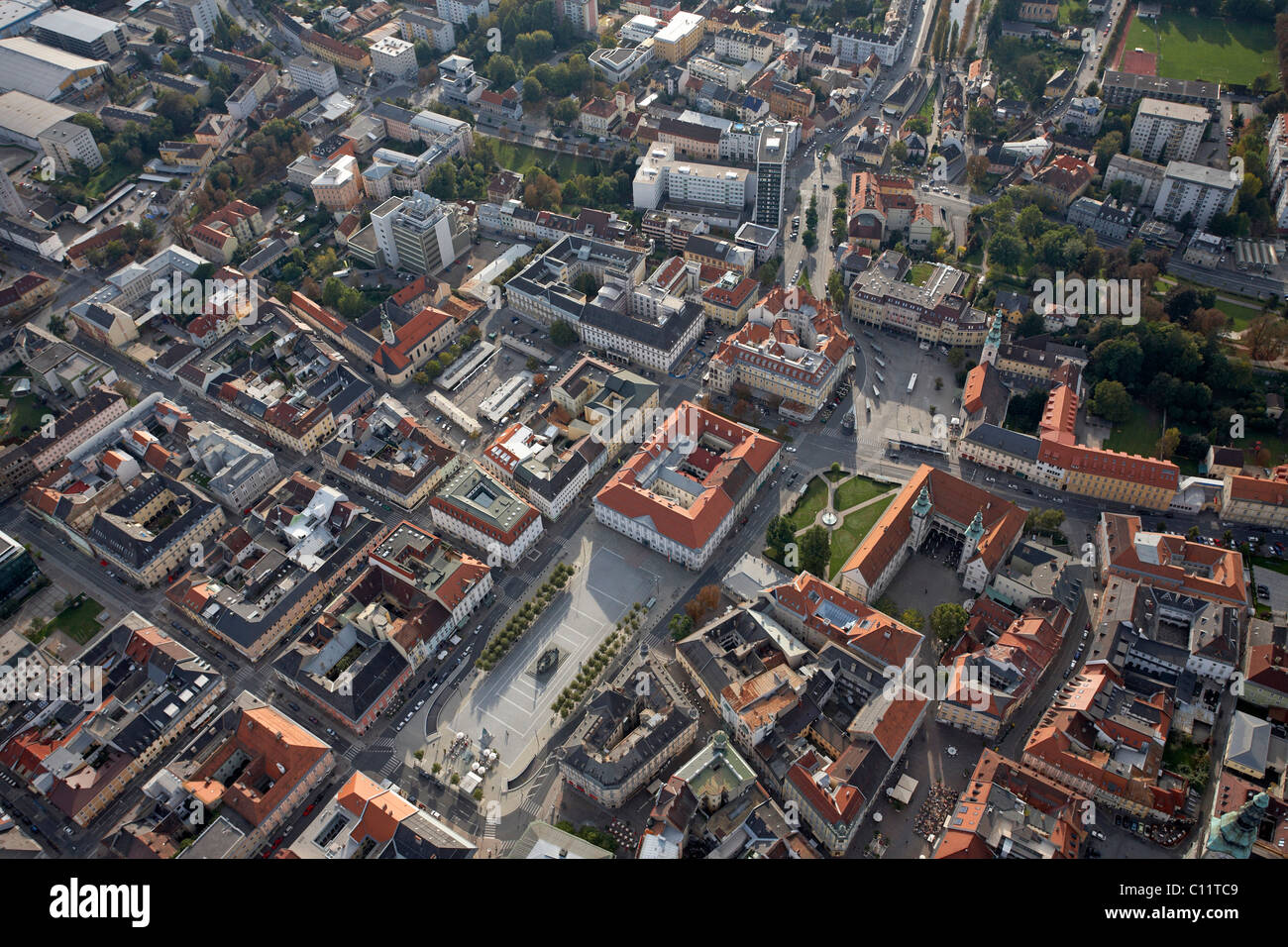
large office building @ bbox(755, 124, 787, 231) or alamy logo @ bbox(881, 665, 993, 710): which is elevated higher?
large office building @ bbox(755, 124, 787, 231)

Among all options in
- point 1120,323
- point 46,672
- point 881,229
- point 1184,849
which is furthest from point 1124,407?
point 46,672

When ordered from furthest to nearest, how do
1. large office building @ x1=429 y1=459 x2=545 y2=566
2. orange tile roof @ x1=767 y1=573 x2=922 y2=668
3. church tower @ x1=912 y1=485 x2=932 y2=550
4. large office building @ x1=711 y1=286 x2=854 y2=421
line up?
large office building @ x1=711 y1=286 x2=854 y2=421
large office building @ x1=429 y1=459 x2=545 y2=566
church tower @ x1=912 y1=485 x2=932 y2=550
orange tile roof @ x1=767 y1=573 x2=922 y2=668

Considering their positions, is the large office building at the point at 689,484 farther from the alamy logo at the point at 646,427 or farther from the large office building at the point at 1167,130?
the large office building at the point at 1167,130

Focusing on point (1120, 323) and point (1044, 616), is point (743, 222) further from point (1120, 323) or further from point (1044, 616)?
point (1044, 616)

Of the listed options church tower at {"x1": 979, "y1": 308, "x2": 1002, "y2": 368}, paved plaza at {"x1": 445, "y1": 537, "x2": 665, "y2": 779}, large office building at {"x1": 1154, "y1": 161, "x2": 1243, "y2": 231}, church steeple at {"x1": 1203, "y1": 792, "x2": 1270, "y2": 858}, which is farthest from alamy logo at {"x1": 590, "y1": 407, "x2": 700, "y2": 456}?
large office building at {"x1": 1154, "y1": 161, "x2": 1243, "y2": 231}

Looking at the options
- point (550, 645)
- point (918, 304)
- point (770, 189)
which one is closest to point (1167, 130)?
point (918, 304)

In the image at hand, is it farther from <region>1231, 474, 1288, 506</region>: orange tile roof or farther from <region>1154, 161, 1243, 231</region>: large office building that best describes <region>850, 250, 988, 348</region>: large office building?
<region>1154, 161, 1243, 231</region>: large office building

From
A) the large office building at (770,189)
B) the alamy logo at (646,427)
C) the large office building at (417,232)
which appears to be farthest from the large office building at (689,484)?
the large office building at (417,232)
